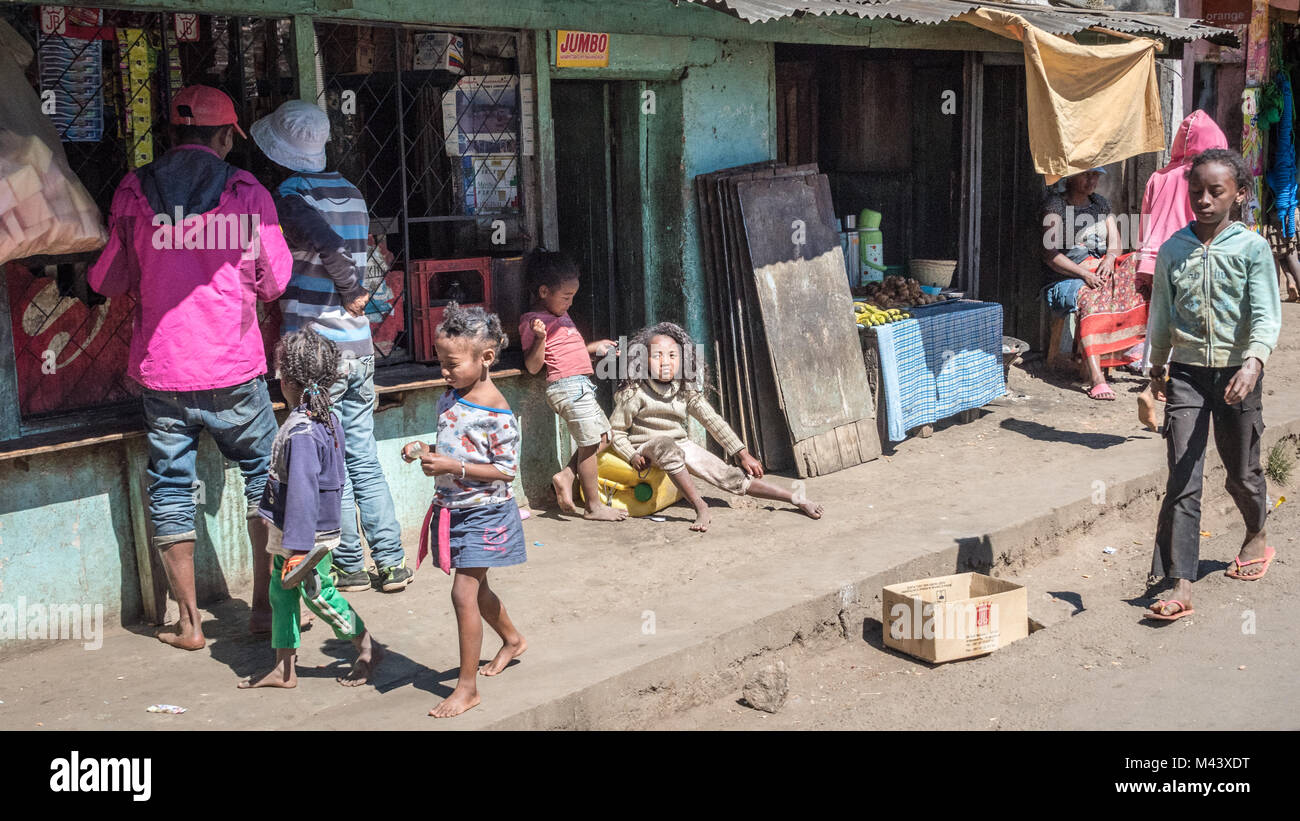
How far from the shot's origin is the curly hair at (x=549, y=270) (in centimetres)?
704

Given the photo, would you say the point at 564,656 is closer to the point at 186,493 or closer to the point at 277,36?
the point at 186,493

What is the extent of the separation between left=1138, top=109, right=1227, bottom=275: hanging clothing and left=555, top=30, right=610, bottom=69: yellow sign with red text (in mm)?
4424

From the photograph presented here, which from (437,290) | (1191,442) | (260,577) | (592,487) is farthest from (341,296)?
(1191,442)

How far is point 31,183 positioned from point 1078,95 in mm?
6965

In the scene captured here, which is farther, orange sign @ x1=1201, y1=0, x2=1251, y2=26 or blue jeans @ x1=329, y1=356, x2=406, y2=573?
orange sign @ x1=1201, y1=0, x2=1251, y2=26

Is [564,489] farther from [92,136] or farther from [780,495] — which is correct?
[92,136]

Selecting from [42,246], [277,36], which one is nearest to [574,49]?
[277,36]

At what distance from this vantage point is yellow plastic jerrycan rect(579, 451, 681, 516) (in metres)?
7.35

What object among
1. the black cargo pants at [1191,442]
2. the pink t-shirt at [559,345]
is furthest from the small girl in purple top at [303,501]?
the black cargo pants at [1191,442]

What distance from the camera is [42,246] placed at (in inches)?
193

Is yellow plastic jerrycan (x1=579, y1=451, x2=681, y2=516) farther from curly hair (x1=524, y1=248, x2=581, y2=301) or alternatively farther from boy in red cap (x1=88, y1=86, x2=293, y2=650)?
boy in red cap (x1=88, y1=86, x2=293, y2=650)

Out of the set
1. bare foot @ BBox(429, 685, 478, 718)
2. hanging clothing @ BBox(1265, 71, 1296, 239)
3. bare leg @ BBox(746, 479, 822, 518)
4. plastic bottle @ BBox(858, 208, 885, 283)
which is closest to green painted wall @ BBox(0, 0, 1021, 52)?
plastic bottle @ BBox(858, 208, 885, 283)

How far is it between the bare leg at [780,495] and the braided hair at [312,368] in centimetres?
312

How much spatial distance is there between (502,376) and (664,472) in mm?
1070
